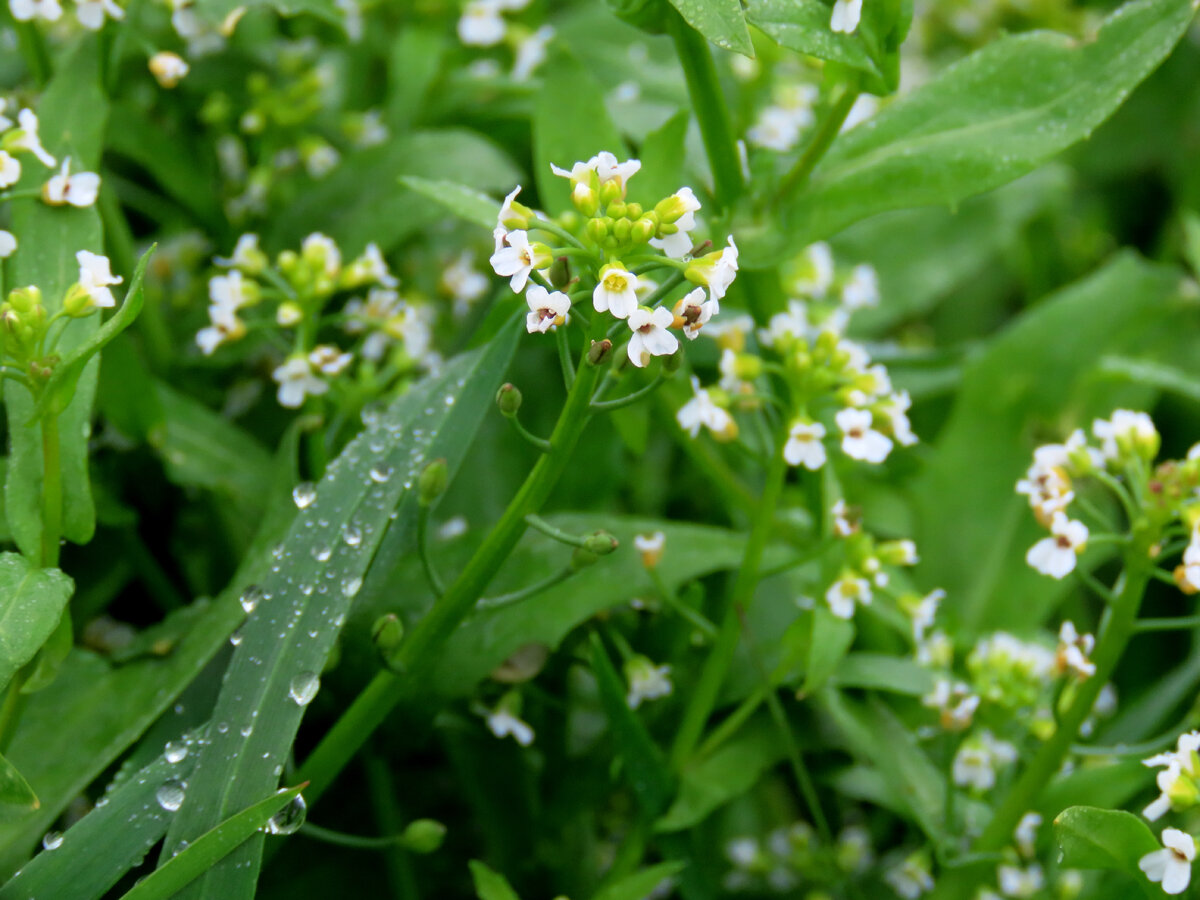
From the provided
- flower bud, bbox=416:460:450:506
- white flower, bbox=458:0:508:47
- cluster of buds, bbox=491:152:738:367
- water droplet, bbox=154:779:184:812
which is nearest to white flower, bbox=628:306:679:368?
cluster of buds, bbox=491:152:738:367

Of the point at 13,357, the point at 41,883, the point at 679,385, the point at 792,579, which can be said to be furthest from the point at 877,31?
the point at 41,883

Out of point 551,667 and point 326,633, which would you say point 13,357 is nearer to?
point 326,633

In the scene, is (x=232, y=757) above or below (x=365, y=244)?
below

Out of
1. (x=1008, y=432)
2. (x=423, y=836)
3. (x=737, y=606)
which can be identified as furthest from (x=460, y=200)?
(x=1008, y=432)

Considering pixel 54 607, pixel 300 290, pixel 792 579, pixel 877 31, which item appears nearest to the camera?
pixel 54 607

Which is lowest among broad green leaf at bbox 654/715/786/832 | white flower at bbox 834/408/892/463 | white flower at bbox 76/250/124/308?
broad green leaf at bbox 654/715/786/832

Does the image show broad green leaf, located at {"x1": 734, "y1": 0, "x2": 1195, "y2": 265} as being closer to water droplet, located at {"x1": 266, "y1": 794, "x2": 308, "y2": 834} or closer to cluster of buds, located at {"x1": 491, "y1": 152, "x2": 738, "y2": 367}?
cluster of buds, located at {"x1": 491, "y1": 152, "x2": 738, "y2": 367}
